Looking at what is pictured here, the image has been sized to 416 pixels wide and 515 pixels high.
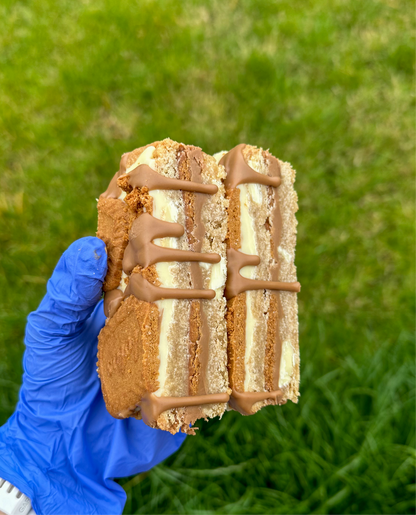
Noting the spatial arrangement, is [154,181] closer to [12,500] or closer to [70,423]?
[70,423]

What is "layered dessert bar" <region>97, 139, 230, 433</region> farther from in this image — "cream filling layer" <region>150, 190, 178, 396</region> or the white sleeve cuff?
the white sleeve cuff

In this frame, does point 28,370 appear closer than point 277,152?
Yes

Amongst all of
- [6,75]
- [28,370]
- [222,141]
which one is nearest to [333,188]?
[222,141]

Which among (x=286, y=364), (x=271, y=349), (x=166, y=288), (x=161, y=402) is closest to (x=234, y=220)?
(x=166, y=288)

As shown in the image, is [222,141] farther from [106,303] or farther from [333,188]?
[106,303]

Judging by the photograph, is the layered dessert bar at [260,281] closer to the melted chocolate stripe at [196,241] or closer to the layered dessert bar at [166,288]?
the layered dessert bar at [166,288]

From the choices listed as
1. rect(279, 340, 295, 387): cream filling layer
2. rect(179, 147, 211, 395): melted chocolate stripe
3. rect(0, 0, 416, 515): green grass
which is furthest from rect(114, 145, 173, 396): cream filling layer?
rect(0, 0, 416, 515): green grass
